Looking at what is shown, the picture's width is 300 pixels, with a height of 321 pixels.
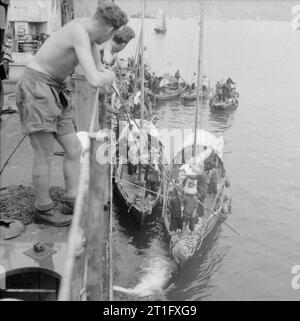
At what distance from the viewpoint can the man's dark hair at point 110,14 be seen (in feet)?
12.8

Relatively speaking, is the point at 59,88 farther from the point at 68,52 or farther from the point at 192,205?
the point at 192,205

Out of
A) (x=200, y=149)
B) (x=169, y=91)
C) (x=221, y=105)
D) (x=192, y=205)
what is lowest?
(x=192, y=205)

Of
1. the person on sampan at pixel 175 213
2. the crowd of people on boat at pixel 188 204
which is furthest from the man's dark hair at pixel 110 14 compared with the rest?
the person on sampan at pixel 175 213

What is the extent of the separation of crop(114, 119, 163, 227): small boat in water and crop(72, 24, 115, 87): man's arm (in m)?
12.0

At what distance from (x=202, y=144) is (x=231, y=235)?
4.33 metres

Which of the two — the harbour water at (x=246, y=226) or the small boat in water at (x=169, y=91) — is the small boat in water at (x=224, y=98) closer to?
the harbour water at (x=246, y=226)

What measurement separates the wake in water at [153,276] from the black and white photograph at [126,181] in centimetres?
7

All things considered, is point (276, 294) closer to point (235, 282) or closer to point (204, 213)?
point (235, 282)

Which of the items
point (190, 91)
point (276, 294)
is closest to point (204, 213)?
point (276, 294)

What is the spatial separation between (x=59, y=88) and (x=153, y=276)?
11616 mm

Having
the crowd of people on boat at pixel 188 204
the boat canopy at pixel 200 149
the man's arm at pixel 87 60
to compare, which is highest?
the man's arm at pixel 87 60

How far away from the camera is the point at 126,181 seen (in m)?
16.1

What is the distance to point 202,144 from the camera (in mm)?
19750

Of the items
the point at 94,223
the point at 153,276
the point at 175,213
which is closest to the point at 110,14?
the point at 94,223
